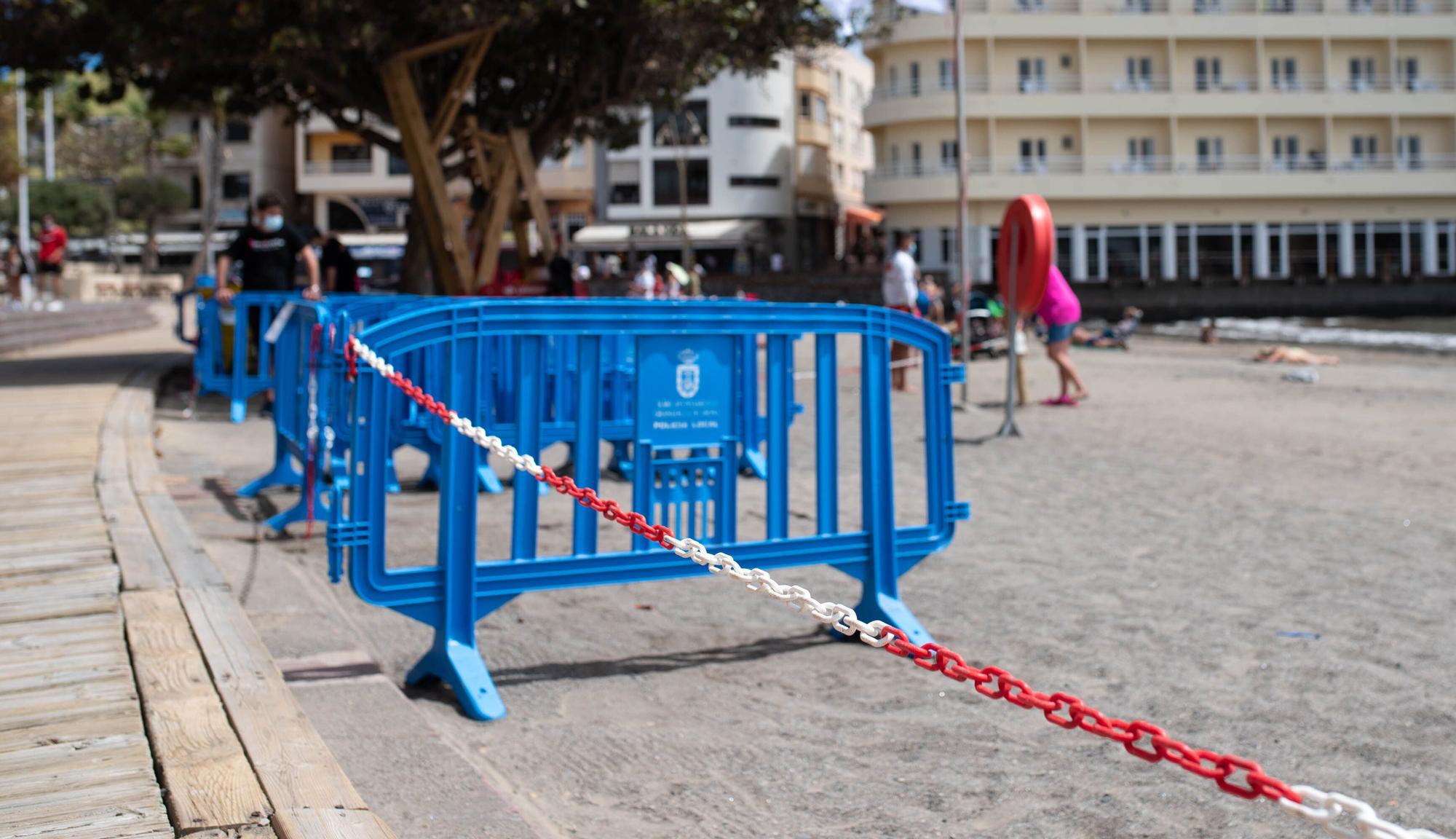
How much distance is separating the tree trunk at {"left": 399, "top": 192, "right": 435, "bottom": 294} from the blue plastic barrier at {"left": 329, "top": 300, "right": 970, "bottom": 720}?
54.1 feet

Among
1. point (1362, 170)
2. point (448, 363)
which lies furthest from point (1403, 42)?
point (448, 363)

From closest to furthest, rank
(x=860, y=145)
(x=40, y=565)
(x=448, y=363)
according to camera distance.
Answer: (x=448, y=363), (x=40, y=565), (x=860, y=145)

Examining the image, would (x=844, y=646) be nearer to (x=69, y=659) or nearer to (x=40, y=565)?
(x=69, y=659)

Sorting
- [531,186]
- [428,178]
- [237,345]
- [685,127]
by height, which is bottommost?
[237,345]

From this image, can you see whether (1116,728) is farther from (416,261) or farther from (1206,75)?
(1206,75)

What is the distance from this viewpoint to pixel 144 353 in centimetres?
2150

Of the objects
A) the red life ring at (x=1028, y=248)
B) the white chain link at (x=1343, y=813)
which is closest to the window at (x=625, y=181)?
the red life ring at (x=1028, y=248)

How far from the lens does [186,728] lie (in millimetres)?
3623

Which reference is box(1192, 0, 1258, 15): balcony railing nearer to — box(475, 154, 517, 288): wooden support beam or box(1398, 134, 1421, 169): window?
box(1398, 134, 1421, 169): window

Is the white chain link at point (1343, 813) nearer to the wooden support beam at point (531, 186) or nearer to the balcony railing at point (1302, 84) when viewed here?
the wooden support beam at point (531, 186)

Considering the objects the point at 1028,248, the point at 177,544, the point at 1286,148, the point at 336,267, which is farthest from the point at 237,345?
the point at 1286,148

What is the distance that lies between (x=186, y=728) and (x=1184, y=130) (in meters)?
57.5

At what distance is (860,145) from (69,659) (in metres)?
78.0

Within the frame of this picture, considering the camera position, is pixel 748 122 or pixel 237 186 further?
pixel 237 186
